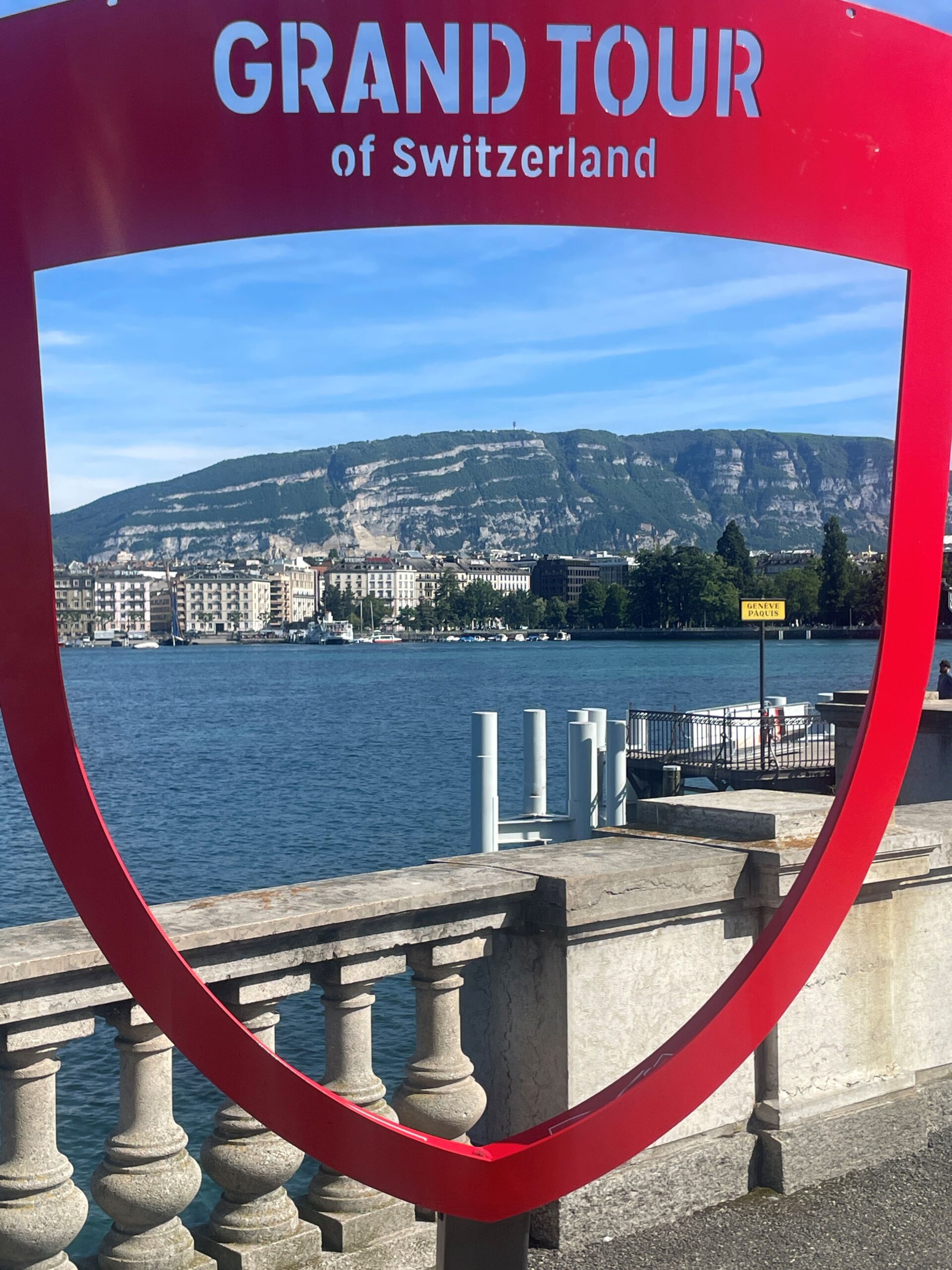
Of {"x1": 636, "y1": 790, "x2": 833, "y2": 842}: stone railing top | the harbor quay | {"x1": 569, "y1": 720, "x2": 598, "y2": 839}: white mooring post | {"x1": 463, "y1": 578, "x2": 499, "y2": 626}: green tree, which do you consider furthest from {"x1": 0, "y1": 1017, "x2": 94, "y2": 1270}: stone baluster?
{"x1": 463, "y1": 578, "x2": 499, "y2": 626}: green tree

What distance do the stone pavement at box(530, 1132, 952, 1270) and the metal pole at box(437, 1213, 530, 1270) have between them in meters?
0.85

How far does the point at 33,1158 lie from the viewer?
3.30 m

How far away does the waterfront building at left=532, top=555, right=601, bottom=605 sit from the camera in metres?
71.2

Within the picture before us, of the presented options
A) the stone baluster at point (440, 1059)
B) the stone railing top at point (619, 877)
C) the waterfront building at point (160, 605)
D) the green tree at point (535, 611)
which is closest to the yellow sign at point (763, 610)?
the stone railing top at point (619, 877)

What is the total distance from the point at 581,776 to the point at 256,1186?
62.7 feet

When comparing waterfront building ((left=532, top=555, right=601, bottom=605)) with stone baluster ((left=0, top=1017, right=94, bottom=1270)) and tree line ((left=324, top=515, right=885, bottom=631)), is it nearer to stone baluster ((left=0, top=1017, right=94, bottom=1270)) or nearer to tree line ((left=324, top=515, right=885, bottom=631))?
tree line ((left=324, top=515, right=885, bottom=631))

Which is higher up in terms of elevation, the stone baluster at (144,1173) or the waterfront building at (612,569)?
the waterfront building at (612,569)

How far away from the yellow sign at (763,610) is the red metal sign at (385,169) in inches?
664

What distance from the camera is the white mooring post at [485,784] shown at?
19.7 metres

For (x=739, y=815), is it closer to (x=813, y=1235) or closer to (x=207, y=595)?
(x=813, y=1235)

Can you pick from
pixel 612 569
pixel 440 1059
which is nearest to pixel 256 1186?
pixel 440 1059

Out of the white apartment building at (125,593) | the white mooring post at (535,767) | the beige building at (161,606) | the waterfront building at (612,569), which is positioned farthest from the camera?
the beige building at (161,606)

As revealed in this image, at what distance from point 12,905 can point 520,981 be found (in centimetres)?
2366

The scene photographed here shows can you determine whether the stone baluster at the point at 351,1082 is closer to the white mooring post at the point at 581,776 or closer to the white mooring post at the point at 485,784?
the white mooring post at the point at 485,784
